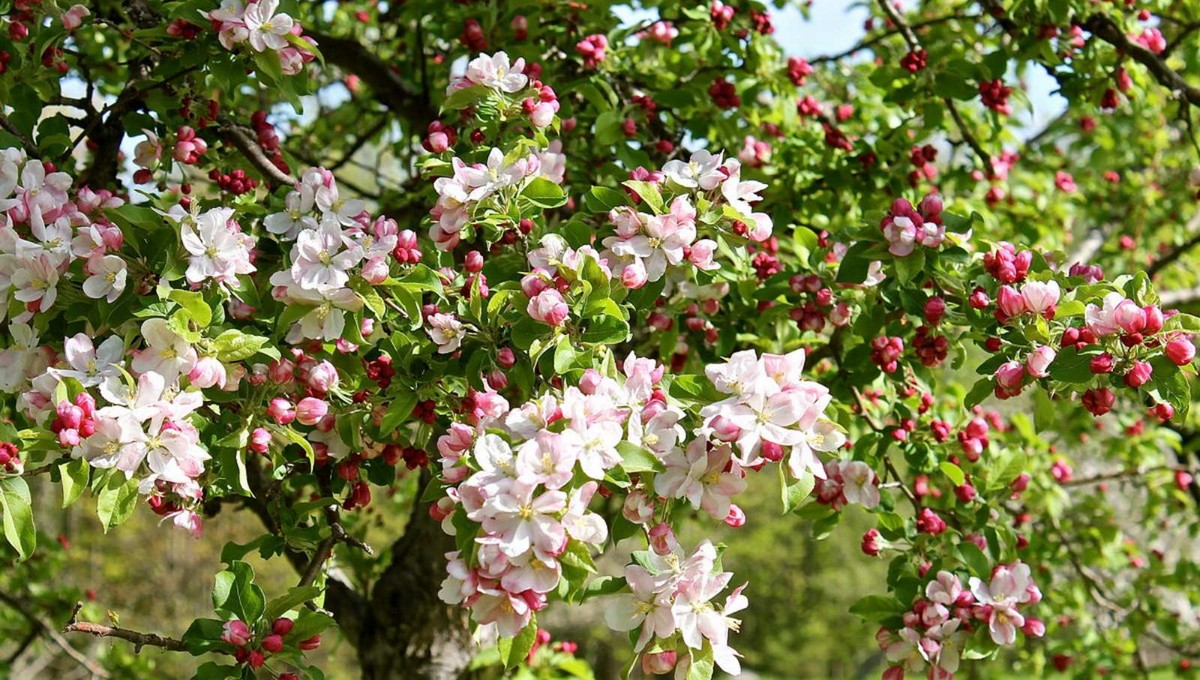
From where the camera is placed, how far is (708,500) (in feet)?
4.56

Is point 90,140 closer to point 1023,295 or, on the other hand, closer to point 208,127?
point 208,127

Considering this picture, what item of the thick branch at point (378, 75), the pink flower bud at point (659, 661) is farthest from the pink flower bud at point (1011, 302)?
the thick branch at point (378, 75)

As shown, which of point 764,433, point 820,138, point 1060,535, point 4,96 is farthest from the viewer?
point 1060,535

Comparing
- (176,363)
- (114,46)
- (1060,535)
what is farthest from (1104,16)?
(114,46)

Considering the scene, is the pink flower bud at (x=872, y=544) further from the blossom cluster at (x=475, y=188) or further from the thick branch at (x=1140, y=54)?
the thick branch at (x=1140, y=54)

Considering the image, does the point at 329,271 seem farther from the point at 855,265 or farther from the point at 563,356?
the point at 855,265

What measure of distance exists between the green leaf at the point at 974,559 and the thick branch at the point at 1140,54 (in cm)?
120

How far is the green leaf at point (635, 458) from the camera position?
1289 mm

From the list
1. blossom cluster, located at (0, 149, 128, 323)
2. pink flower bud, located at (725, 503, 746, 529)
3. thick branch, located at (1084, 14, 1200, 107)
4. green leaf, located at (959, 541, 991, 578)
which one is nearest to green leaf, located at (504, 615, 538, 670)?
pink flower bud, located at (725, 503, 746, 529)

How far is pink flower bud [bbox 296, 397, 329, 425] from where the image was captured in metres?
1.58

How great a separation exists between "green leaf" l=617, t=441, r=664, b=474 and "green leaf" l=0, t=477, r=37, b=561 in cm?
78

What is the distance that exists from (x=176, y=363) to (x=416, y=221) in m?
1.45

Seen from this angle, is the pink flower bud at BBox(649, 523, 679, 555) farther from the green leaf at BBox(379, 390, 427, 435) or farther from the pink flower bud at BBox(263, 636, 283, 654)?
the pink flower bud at BBox(263, 636, 283, 654)

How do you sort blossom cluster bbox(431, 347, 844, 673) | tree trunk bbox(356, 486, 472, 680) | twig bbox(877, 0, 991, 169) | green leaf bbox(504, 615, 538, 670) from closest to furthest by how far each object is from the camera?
1. blossom cluster bbox(431, 347, 844, 673)
2. green leaf bbox(504, 615, 538, 670)
3. twig bbox(877, 0, 991, 169)
4. tree trunk bbox(356, 486, 472, 680)
